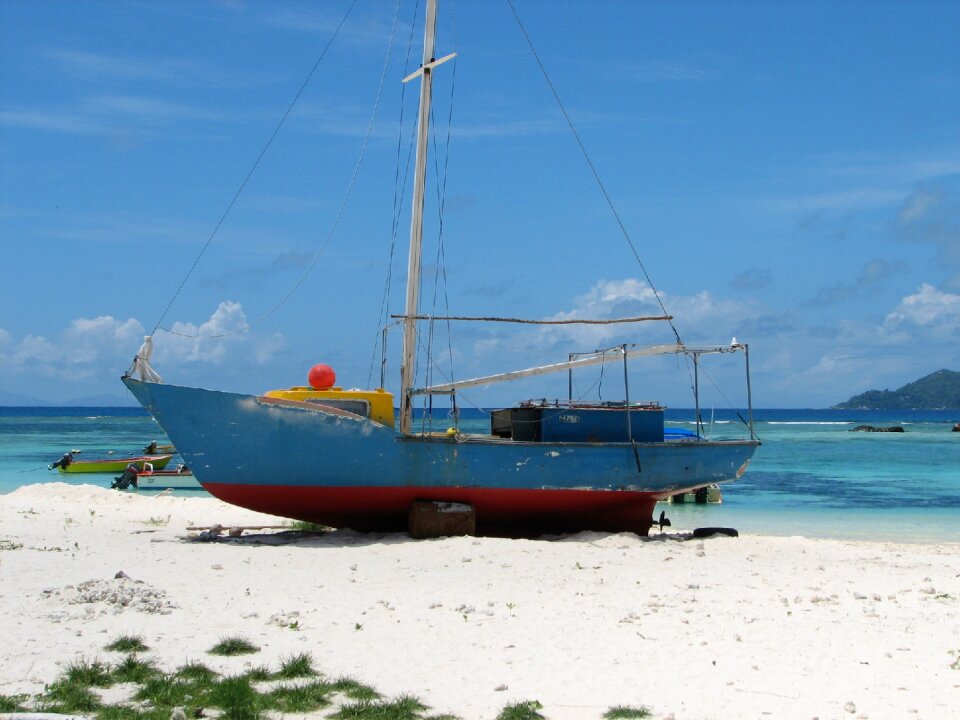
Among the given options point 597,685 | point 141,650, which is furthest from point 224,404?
point 597,685

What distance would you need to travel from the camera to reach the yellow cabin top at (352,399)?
14156mm

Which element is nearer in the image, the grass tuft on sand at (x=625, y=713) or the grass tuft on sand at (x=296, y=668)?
the grass tuft on sand at (x=625, y=713)

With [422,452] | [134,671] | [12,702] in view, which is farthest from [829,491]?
[12,702]

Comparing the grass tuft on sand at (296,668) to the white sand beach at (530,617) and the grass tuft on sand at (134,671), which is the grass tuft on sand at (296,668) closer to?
the white sand beach at (530,617)

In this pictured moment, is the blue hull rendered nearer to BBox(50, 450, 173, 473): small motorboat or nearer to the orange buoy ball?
the orange buoy ball

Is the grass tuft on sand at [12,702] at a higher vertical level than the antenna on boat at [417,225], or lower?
lower

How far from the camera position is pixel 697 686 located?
6.89 meters

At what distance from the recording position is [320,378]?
1455 cm

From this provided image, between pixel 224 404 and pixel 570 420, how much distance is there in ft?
17.5

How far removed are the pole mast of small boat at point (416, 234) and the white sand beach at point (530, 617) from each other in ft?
8.67

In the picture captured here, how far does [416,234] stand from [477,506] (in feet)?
14.6

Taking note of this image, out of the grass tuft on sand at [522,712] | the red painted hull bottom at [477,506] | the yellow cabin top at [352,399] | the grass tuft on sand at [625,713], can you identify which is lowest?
the grass tuft on sand at [625,713]

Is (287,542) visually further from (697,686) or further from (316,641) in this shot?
(697,686)

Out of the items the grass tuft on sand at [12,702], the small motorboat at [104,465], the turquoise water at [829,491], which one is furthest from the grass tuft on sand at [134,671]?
the small motorboat at [104,465]
